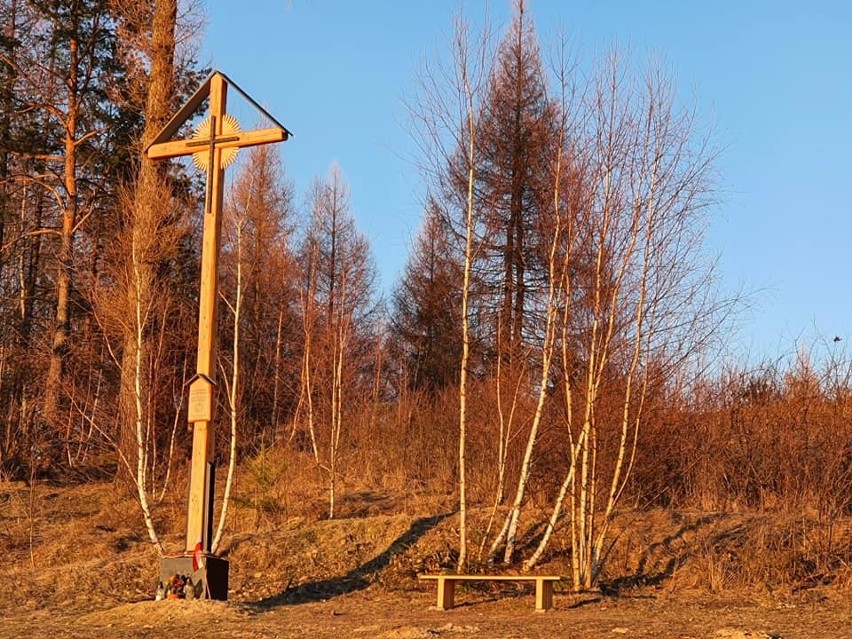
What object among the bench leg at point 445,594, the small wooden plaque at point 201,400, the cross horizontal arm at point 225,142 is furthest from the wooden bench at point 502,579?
the cross horizontal arm at point 225,142

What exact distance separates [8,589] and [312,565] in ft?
11.5

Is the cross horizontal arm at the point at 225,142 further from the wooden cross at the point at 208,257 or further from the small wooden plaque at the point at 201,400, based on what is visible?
the small wooden plaque at the point at 201,400

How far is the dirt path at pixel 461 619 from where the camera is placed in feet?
26.7

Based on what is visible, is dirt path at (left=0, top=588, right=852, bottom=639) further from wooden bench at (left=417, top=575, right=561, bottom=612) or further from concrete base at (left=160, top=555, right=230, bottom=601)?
concrete base at (left=160, top=555, right=230, bottom=601)

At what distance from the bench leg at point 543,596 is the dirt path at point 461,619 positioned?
116 mm

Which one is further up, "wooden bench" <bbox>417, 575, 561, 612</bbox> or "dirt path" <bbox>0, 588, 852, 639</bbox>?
"wooden bench" <bbox>417, 575, 561, 612</bbox>

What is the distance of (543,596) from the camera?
976 centimetres

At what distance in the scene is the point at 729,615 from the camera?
9.36m

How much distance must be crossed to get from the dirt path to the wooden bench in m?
0.14

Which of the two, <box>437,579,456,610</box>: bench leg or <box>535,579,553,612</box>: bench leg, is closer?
<box>535,579,553,612</box>: bench leg

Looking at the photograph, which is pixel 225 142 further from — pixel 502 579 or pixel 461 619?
pixel 461 619

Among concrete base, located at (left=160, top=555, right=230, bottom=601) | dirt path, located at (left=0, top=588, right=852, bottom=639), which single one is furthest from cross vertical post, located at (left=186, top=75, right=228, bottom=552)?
dirt path, located at (left=0, top=588, right=852, bottom=639)

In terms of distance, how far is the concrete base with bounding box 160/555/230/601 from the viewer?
991cm

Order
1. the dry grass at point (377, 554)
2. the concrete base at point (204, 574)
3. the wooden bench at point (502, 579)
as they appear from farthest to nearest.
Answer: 1. the dry grass at point (377, 554)
2. the concrete base at point (204, 574)
3. the wooden bench at point (502, 579)
